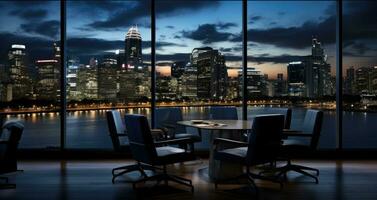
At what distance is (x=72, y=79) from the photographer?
736cm

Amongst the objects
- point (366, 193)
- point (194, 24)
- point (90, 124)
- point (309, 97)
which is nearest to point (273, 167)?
point (366, 193)

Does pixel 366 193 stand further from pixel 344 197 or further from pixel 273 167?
pixel 273 167

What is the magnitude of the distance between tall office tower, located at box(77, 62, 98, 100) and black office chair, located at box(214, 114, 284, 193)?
3.75 m

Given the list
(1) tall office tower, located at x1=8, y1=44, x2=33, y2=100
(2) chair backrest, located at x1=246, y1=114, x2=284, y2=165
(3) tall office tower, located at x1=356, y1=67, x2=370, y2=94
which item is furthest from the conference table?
(1) tall office tower, located at x1=8, y1=44, x2=33, y2=100

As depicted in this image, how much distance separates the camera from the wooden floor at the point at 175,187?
4.45m

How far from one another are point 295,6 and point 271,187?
21.3 ft

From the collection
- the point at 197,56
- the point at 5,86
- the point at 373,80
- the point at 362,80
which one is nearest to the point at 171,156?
the point at 197,56

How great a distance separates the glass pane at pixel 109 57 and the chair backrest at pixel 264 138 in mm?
2976

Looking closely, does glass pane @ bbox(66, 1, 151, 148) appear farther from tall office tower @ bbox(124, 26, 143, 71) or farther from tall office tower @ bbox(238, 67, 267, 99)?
tall office tower @ bbox(238, 67, 267, 99)

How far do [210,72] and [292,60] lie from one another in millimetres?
1727

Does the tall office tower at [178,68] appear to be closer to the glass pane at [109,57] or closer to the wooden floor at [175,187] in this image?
the glass pane at [109,57]

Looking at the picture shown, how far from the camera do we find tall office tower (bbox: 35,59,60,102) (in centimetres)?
745

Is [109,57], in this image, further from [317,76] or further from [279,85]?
[317,76]

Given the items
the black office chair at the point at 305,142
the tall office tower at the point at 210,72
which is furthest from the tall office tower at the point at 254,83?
the black office chair at the point at 305,142
